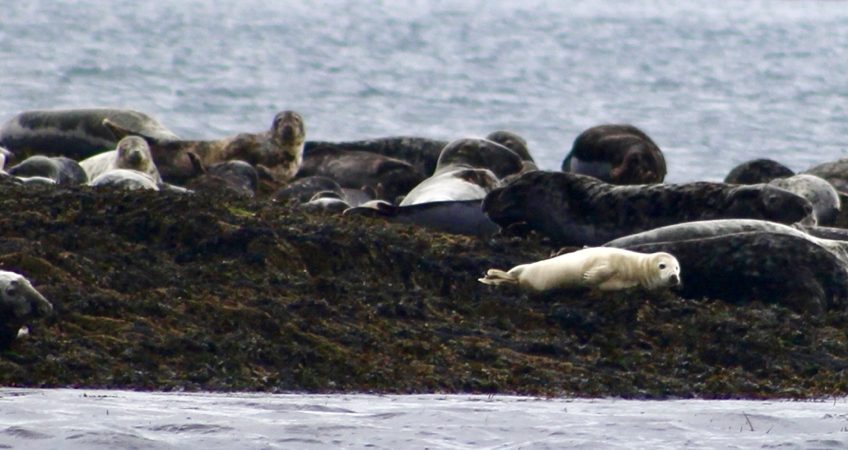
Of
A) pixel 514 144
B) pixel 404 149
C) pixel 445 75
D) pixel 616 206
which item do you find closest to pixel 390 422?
pixel 616 206

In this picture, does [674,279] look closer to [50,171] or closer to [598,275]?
[598,275]

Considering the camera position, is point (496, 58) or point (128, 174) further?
point (496, 58)

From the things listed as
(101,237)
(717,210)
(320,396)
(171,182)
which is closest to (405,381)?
(320,396)

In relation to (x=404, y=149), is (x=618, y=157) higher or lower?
higher

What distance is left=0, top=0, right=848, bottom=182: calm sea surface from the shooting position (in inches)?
989

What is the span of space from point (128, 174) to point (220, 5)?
69.6 meters

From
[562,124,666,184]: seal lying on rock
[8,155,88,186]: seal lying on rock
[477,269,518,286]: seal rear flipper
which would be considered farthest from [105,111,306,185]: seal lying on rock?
[477,269,518,286]: seal rear flipper

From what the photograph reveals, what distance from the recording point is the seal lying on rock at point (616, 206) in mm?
8797

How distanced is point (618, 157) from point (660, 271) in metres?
4.20

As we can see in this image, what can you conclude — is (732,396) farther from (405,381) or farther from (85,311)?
(85,311)

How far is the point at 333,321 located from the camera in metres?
6.87

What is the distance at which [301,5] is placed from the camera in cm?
8281

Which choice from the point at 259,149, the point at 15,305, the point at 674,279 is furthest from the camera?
the point at 259,149

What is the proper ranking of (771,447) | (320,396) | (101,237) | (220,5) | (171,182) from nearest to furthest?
(771,447), (320,396), (101,237), (171,182), (220,5)
